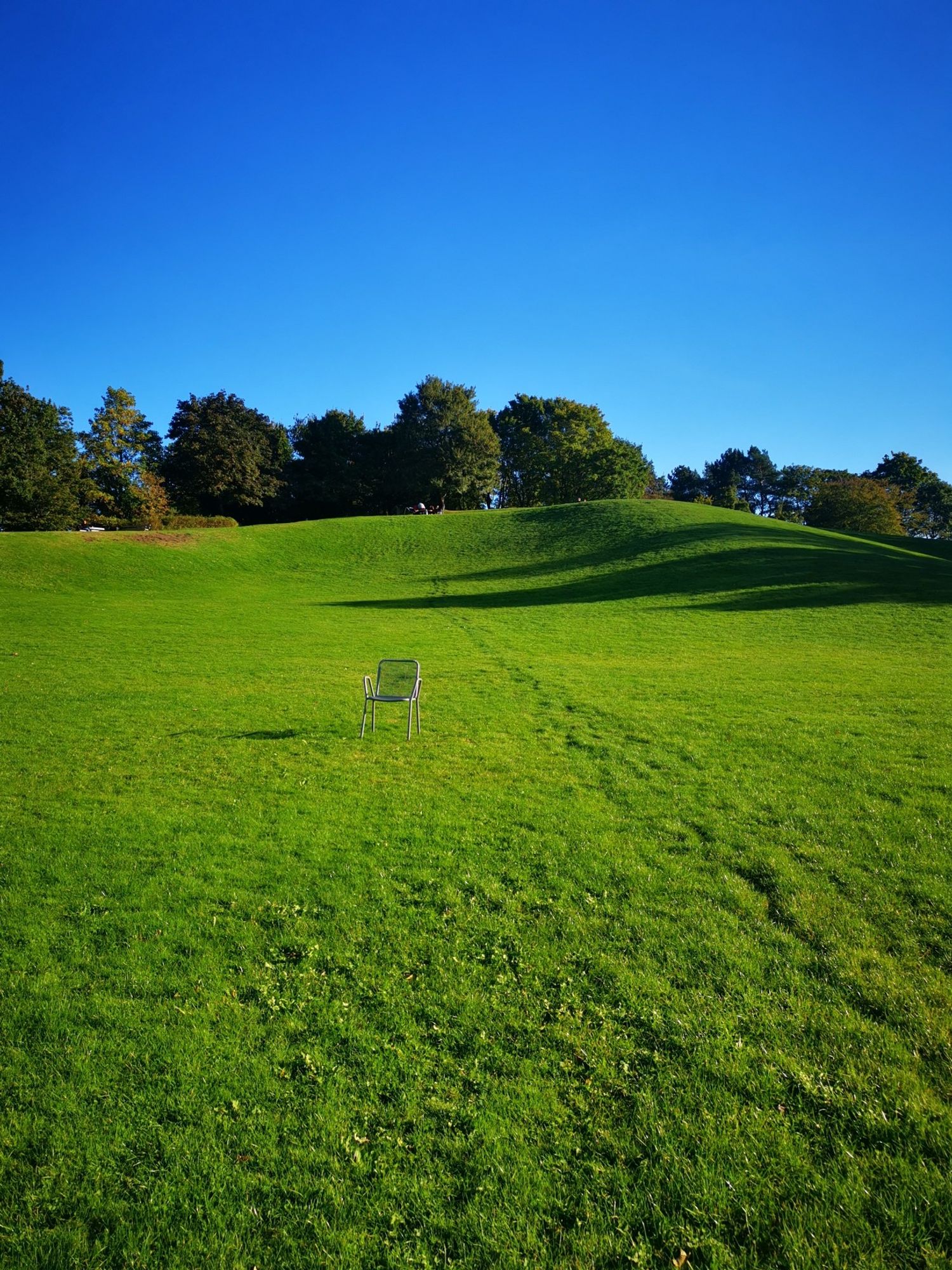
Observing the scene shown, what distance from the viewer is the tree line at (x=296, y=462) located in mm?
59094

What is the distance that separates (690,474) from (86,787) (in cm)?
15004

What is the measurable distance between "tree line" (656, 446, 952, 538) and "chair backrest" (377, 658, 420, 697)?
69417mm

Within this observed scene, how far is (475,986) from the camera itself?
498cm

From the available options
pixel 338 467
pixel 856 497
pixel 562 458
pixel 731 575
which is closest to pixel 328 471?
pixel 338 467

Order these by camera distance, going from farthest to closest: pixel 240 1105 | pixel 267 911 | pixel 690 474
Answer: pixel 690 474
pixel 267 911
pixel 240 1105

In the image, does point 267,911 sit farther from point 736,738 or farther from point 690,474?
point 690,474

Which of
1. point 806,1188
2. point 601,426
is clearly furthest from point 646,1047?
point 601,426

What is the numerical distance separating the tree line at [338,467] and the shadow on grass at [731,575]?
114 feet

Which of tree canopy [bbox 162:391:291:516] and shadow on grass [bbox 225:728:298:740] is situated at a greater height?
tree canopy [bbox 162:391:291:516]

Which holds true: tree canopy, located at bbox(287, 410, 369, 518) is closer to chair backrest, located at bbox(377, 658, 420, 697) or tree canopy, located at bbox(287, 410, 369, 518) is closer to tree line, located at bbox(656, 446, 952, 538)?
tree line, located at bbox(656, 446, 952, 538)

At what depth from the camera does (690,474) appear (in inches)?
5679

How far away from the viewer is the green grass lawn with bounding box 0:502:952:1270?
11.0ft

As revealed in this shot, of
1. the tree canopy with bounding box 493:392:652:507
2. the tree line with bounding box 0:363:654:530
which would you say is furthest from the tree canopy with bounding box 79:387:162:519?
the tree canopy with bounding box 493:392:652:507

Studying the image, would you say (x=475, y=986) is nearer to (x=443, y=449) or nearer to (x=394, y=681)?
(x=394, y=681)
